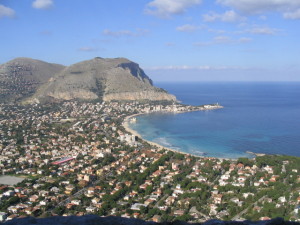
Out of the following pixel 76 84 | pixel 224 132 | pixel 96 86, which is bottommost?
pixel 224 132

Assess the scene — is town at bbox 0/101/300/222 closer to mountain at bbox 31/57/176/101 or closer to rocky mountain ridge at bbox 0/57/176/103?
rocky mountain ridge at bbox 0/57/176/103

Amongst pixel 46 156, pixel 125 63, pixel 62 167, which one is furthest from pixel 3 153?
pixel 125 63

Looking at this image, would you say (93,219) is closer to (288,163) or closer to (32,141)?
(288,163)

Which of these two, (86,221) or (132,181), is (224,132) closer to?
(132,181)

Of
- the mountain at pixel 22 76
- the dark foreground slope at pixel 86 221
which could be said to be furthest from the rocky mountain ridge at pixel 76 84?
the dark foreground slope at pixel 86 221

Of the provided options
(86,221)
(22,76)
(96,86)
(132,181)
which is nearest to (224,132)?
(132,181)

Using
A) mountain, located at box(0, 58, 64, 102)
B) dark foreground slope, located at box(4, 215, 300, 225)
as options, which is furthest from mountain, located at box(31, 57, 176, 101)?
dark foreground slope, located at box(4, 215, 300, 225)
